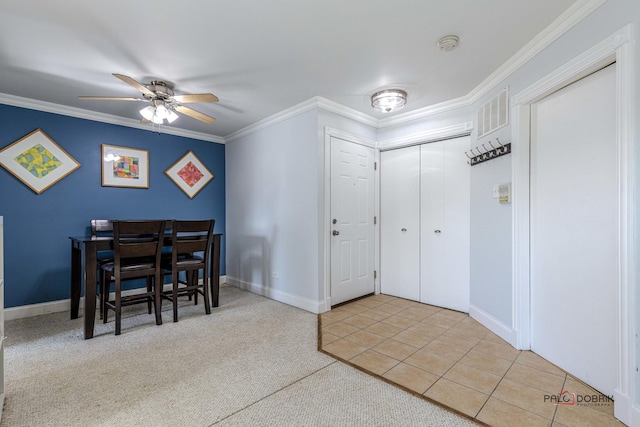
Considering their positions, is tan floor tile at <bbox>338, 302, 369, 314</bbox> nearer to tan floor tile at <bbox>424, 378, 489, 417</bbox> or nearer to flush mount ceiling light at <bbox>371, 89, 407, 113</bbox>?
tan floor tile at <bbox>424, 378, 489, 417</bbox>

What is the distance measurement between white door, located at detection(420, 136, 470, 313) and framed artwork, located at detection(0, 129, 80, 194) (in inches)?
165

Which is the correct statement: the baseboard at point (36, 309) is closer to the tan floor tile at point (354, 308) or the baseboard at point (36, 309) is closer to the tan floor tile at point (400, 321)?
the tan floor tile at point (354, 308)

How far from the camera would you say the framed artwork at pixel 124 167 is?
377cm

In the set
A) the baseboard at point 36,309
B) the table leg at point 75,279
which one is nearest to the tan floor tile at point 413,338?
the table leg at point 75,279

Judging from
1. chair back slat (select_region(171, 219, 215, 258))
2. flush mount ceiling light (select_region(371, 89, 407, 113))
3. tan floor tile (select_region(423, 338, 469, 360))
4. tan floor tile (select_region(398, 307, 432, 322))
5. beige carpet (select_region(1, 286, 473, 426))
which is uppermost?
flush mount ceiling light (select_region(371, 89, 407, 113))

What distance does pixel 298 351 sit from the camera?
239 cm

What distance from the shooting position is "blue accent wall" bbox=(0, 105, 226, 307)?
320 centimetres

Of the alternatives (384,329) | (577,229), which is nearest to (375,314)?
(384,329)

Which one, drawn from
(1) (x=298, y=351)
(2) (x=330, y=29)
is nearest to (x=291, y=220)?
(1) (x=298, y=351)

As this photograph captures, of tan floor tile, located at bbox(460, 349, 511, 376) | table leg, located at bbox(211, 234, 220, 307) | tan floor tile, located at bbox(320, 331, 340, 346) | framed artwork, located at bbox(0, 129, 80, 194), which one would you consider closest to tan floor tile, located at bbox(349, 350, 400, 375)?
tan floor tile, located at bbox(320, 331, 340, 346)

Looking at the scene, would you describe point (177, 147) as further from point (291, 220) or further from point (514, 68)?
point (514, 68)

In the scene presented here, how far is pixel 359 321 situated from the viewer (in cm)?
305

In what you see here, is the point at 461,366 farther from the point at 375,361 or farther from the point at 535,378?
the point at 375,361

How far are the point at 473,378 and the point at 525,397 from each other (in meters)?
0.29
